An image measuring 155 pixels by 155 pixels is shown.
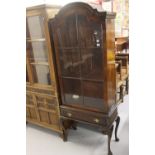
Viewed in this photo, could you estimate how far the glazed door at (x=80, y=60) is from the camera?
183 centimetres

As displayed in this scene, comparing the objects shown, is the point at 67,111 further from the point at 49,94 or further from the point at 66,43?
the point at 66,43

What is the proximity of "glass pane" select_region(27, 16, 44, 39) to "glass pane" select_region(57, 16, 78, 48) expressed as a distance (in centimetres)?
32

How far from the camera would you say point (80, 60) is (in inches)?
78.9

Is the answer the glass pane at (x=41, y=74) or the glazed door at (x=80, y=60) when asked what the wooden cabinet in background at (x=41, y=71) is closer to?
the glass pane at (x=41, y=74)

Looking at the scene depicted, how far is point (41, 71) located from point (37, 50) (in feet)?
1.00

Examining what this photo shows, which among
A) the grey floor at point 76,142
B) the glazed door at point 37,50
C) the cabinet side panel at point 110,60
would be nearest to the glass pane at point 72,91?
the glazed door at point 37,50

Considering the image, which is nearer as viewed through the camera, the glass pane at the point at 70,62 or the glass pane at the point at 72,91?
the glass pane at the point at 70,62

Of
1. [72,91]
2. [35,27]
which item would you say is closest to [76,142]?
[72,91]

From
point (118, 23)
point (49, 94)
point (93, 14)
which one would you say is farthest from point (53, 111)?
point (118, 23)

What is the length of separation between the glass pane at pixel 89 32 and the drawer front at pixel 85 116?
80cm

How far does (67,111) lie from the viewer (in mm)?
2260

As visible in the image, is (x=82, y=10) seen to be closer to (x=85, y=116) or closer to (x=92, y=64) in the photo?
(x=92, y=64)
